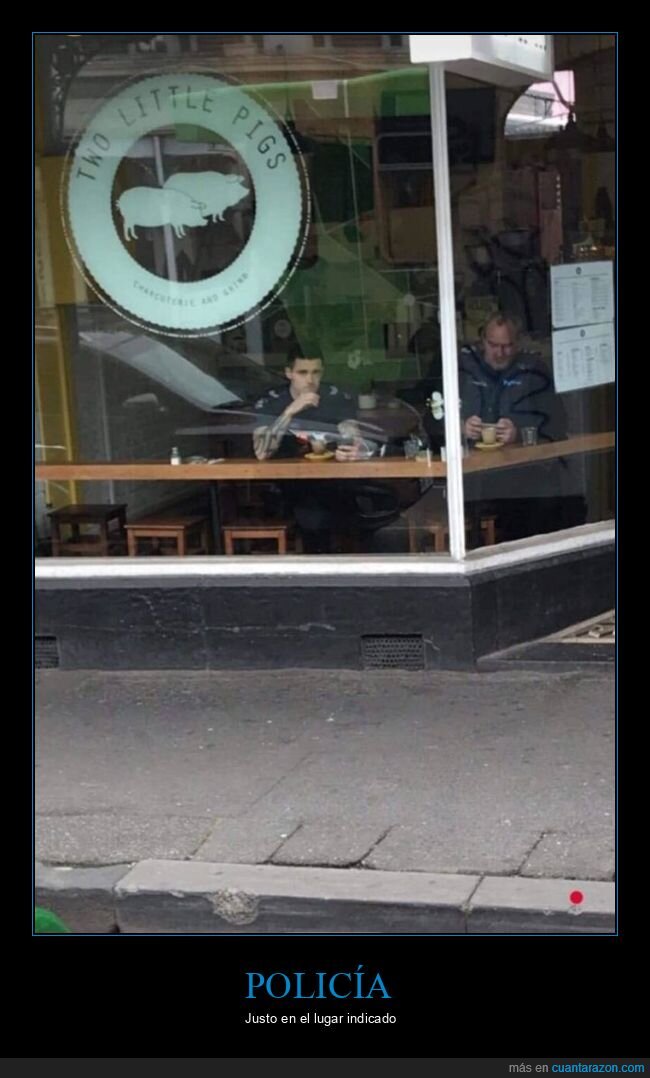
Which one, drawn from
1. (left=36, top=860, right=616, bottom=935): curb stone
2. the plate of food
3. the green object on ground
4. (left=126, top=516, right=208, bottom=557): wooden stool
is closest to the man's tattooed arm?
the plate of food

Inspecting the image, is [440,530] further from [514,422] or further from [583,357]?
[583,357]

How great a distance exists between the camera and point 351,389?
6.95 meters

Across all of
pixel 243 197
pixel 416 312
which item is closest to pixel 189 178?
pixel 243 197

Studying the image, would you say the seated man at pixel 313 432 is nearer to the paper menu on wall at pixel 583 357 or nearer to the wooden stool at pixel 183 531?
the wooden stool at pixel 183 531

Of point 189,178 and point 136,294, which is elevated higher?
point 189,178

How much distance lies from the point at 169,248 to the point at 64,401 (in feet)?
3.37

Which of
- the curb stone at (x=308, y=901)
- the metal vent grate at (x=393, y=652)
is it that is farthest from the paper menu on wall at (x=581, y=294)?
the curb stone at (x=308, y=901)

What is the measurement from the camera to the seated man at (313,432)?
6.96 meters

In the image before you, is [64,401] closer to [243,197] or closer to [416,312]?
[243,197]

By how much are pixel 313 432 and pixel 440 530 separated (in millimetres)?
810

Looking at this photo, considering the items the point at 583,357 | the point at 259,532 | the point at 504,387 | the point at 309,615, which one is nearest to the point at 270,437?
the point at 259,532

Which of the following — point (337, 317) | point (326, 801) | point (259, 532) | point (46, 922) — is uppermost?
point (337, 317)

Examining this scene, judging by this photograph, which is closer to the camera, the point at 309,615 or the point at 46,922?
the point at 46,922

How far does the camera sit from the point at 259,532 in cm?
703
